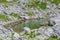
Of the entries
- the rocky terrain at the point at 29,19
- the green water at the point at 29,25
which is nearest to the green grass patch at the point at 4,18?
the rocky terrain at the point at 29,19

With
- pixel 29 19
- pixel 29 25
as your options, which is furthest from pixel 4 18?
pixel 29 19

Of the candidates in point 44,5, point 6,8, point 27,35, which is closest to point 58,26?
point 27,35

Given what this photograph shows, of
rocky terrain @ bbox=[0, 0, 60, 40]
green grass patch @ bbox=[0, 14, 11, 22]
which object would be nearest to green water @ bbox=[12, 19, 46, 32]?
rocky terrain @ bbox=[0, 0, 60, 40]

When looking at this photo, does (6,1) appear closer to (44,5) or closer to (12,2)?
(12,2)

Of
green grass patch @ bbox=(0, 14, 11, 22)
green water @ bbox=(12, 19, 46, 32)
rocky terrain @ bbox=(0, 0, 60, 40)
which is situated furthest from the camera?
green grass patch @ bbox=(0, 14, 11, 22)

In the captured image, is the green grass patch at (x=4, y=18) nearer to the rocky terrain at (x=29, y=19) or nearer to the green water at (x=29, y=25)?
the rocky terrain at (x=29, y=19)

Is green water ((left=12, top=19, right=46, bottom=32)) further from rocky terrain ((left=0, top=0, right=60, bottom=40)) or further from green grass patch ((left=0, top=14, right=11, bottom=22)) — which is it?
green grass patch ((left=0, top=14, right=11, bottom=22))

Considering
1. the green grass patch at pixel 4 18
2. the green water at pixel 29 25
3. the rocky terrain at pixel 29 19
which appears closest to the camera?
the rocky terrain at pixel 29 19

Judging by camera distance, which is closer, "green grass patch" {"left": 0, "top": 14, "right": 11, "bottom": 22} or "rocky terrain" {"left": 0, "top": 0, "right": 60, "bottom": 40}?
"rocky terrain" {"left": 0, "top": 0, "right": 60, "bottom": 40}

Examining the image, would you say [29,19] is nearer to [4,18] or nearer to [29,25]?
[29,25]
